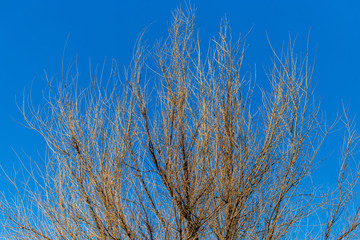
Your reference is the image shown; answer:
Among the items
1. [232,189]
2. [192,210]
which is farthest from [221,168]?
[192,210]

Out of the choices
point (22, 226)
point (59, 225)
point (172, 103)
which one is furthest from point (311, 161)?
point (22, 226)

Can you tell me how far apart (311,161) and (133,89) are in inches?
70.4

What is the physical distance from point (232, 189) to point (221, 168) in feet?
0.74

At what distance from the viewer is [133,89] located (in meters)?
3.60

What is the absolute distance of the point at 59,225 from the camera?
348cm

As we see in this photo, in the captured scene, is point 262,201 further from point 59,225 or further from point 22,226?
point 22,226

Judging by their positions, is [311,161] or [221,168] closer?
[221,168]

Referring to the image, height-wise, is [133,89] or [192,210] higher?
[133,89]

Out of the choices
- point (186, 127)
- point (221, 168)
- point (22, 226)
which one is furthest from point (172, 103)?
point (22, 226)

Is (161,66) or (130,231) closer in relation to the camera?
(130,231)

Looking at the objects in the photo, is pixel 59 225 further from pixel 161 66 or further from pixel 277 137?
pixel 277 137

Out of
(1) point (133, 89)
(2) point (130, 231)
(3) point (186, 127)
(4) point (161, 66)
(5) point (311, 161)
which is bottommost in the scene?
(2) point (130, 231)

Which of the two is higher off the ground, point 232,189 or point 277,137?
point 277,137

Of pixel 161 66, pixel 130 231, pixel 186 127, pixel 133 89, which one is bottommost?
A: pixel 130 231
